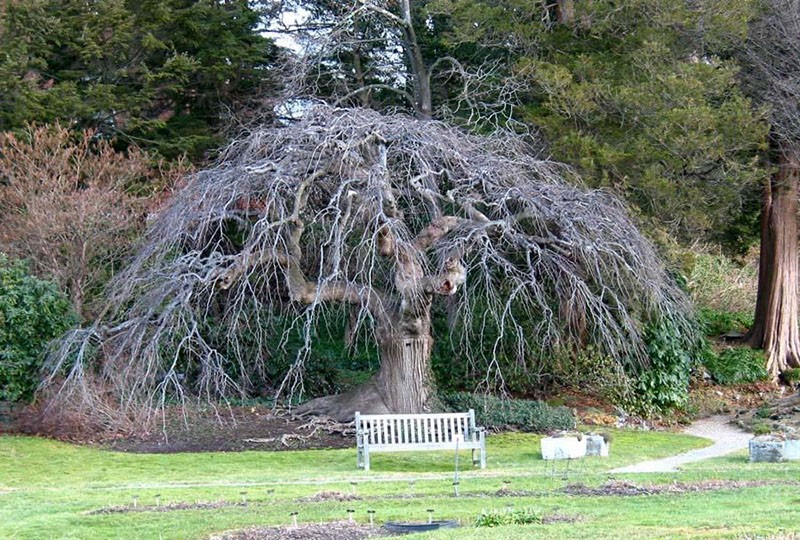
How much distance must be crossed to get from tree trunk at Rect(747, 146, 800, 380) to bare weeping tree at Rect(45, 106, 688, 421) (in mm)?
6813

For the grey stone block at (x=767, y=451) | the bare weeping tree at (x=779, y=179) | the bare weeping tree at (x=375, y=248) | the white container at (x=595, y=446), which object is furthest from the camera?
the bare weeping tree at (x=779, y=179)

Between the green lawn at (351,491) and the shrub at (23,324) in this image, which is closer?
the green lawn at (351,491)

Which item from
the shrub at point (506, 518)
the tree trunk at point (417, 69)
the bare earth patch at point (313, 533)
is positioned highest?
the tree trunk at point (417, 69)

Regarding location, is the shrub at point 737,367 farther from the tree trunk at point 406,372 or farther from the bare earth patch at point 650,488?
the bare earth patch at point 650,488

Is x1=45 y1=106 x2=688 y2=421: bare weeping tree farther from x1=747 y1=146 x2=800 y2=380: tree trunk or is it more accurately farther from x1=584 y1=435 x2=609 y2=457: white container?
x1=747 y1=146 x2=800 y2=380: tree trunk

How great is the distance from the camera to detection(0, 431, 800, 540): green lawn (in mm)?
7707

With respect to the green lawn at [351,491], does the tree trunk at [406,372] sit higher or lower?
higher

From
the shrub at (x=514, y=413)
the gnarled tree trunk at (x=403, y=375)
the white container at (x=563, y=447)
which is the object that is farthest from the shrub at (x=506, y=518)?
the shrub at (x=514, y=413)

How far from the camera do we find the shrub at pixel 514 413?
1689 cm

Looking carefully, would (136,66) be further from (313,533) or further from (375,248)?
(313,533)

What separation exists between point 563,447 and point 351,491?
4.00 metres

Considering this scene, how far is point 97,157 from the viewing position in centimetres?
1866

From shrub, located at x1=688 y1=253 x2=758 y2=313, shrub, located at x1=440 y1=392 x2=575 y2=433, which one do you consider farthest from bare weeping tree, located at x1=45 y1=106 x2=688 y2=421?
shrub, located at x1=688 y1=253 x2=758 y2=313

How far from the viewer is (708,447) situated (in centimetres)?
1574
